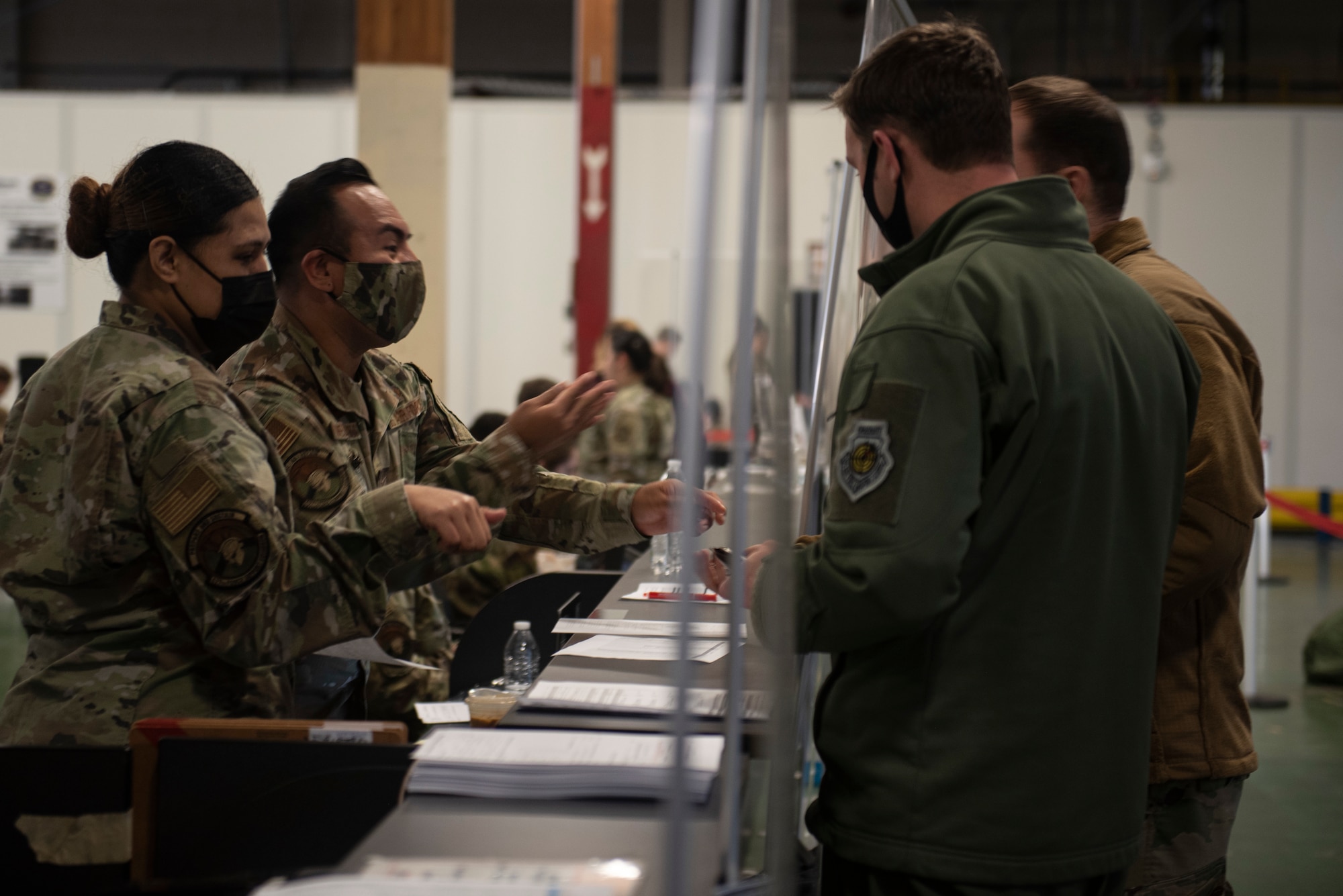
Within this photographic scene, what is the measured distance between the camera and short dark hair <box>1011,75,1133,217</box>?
1.86 metres

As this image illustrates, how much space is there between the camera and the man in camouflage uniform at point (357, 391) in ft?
6.24

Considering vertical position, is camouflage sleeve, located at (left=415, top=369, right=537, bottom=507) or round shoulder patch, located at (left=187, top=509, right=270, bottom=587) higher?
camouflage sleeve, located at (left=415, top=369, right=537, bottom=507)

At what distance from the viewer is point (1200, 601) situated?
70.7 inches

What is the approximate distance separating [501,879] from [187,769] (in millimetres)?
545

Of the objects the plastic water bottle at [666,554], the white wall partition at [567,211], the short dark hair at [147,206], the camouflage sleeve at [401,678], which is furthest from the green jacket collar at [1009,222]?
the white wall partition at [567,211]

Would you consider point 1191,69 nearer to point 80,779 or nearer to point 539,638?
point 539,638

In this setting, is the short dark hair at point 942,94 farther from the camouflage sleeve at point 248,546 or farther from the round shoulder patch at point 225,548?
the round shoulder patch at point 225,548

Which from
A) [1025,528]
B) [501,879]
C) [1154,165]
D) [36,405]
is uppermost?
[1154,165]

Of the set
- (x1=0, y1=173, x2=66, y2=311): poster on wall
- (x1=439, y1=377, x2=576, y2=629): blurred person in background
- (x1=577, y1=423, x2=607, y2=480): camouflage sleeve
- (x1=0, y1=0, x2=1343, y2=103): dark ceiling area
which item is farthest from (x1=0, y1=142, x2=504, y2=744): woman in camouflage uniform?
(x1=0, y1=0, x2=1343, y2=103): dark ceiling area

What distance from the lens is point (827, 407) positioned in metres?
2.46

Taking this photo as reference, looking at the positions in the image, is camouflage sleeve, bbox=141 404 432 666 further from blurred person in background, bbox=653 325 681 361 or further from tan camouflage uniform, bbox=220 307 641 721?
blurred person in background, bbox=653 325 681 361

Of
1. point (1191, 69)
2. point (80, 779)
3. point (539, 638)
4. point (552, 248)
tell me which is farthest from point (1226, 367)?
point (1191, 69)

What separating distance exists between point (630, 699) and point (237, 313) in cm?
85

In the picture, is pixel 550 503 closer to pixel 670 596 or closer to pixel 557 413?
pixel 670 596
